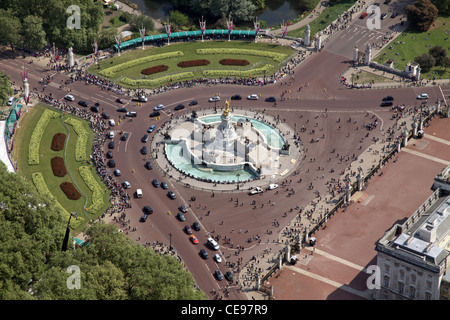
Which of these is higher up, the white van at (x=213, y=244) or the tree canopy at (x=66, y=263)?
the tree canopy at (x=66, y=263)

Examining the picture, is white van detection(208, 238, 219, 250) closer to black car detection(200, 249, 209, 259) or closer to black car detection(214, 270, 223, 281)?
black car detection(200, 249, 209, 259)

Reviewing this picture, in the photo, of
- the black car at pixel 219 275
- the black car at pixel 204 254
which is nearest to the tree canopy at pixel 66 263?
the black car at pixel 219 275

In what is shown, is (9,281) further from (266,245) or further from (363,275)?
(363,275)

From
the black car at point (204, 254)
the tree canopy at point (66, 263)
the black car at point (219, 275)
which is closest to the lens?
the tree canopy at point (66, 263)

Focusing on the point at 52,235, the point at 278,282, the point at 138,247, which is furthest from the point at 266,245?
the point at 52,235

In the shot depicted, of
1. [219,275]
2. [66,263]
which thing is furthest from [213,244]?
[66,263]

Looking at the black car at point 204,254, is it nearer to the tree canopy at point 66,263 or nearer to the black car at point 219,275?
the black car at point 219,275
